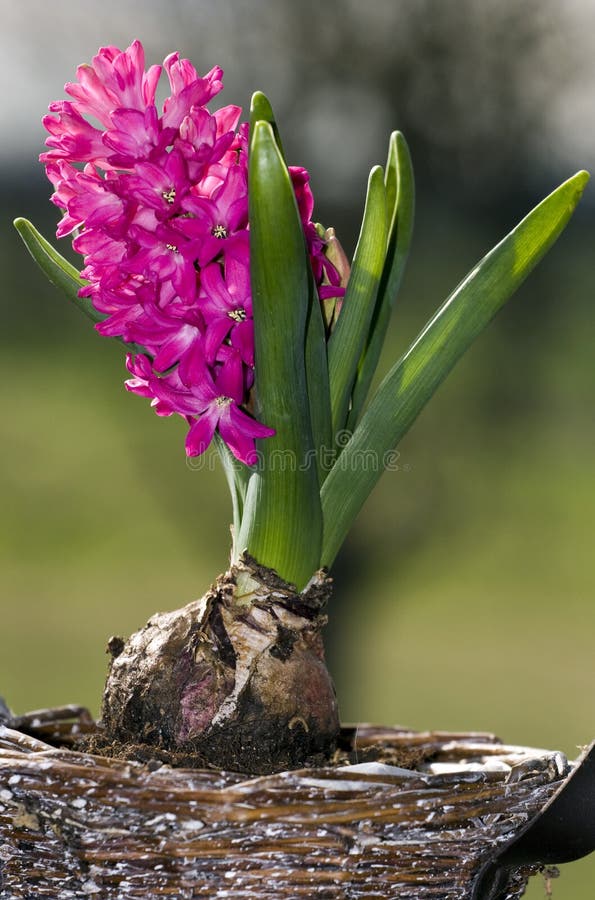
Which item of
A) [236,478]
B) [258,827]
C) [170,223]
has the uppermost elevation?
[170,223]

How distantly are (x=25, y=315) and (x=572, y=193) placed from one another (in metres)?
1.04

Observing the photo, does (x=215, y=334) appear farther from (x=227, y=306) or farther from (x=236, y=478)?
(x=236, y=478)

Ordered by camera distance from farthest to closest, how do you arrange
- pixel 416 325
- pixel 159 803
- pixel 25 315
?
1. pixel 25 315
2. pixel 416 325
3. pixel 159 803

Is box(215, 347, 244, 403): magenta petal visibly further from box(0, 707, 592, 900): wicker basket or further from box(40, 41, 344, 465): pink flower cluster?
box(0, 707, 592, 900): wicker basket

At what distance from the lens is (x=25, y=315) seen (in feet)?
4.50

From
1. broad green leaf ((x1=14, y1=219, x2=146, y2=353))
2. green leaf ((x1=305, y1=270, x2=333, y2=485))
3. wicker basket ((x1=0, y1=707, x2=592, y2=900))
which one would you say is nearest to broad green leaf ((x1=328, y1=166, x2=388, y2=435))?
A: green leaf ((x1=305, y1=270, x2=333, y2=485))

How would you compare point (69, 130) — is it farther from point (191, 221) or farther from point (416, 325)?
point (416, 325)

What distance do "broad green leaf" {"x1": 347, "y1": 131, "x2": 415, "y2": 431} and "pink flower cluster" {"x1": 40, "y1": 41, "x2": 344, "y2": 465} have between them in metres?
0.12

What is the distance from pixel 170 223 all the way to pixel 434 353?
0.57 feet

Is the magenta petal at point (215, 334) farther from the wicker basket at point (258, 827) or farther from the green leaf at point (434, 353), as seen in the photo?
the wicker basket at point (258, 827)

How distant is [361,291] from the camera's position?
1.78ft

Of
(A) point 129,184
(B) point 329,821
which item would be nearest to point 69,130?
(A) point 129,184

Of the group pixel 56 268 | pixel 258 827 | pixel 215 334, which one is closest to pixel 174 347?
pixel 215 334

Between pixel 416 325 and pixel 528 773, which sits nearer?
pixel 528 773
